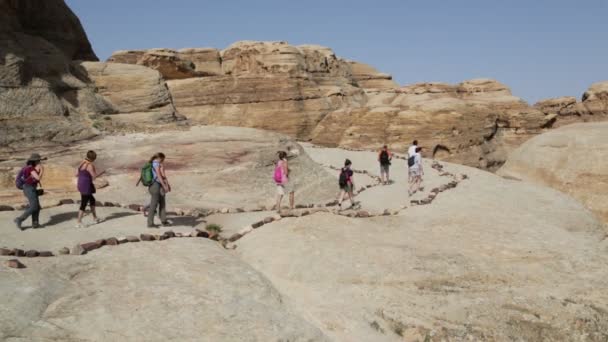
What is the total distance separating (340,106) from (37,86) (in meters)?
33.3

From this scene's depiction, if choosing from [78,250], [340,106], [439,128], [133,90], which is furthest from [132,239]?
[340,106]

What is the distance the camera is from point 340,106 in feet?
165

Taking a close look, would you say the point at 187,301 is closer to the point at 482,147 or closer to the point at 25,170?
the point at 25,170

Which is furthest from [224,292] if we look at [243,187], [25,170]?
[243,187]

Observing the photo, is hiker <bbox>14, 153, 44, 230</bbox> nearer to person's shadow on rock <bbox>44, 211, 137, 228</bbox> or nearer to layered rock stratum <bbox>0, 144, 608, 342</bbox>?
layered rock stratum <bbox>0, 144, 608, 342</bbox>

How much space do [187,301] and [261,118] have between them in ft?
138

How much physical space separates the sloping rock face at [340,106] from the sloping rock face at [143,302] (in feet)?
109

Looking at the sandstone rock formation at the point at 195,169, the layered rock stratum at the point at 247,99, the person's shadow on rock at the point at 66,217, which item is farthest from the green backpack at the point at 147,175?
the layered rock stratum at the point at 247,99

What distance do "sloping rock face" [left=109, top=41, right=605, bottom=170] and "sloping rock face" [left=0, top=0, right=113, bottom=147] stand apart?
19854 millimetres

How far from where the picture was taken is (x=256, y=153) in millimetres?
19094

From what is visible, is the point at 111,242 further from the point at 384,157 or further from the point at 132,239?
the point at 384,157

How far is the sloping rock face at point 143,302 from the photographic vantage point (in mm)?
6012

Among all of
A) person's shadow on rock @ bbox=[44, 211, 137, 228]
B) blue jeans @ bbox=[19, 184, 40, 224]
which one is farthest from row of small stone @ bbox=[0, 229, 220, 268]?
person's shadow on rock @ bbox=[44, 211, 137, 228]

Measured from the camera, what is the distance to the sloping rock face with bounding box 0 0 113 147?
1889cm
